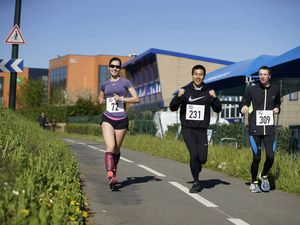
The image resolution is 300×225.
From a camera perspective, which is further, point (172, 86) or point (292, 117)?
point (172, 86)

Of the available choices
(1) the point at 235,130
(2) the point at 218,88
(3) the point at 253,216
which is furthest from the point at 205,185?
(2) the point at 218,88

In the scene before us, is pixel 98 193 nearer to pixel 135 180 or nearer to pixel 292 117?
pixel 135 180

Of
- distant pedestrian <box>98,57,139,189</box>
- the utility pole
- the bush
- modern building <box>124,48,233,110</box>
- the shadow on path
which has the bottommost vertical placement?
the bush

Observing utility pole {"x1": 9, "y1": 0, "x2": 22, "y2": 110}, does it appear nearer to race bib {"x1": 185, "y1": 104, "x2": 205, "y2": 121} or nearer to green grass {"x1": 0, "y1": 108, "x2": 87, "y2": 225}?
green grass {"x1": 0, "y1": 108, "x2": 87, "y2": 225}

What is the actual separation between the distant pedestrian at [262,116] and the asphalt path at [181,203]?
45cm

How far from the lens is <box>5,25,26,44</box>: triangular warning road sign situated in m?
15.6

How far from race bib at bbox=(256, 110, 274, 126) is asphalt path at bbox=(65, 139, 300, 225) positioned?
3.62 feet

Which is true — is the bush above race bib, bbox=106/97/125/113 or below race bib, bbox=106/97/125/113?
below

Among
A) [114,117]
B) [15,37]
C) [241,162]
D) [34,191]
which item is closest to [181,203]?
[114,117]

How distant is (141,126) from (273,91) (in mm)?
19129

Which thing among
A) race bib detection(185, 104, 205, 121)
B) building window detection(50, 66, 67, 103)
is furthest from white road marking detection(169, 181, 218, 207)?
building window detection(50, 66, 67, 103)

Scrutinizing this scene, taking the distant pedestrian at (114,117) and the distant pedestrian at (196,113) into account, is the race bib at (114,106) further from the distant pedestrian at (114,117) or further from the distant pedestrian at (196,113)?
the distant pedestrian at (196,113)

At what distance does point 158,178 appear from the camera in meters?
9.76

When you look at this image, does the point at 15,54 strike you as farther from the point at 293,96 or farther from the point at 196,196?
the point at 196,196
